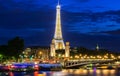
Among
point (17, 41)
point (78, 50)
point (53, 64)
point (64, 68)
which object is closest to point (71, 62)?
point (64, 68)

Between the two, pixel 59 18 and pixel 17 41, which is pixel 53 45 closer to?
pixel 59 18

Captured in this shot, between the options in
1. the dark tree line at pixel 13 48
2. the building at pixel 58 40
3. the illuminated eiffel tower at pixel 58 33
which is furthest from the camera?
the building at pixel 58 40

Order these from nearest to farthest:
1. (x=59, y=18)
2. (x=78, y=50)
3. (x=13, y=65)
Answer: (x=13, y=65) → (x=59, y=18) → (x=78, y=50)

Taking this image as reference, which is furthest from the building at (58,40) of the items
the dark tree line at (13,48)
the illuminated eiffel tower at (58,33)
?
the dark tree line at (13,48)

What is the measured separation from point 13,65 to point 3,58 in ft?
35.9

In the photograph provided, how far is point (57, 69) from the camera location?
346 ft

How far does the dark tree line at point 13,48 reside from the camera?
98588mm

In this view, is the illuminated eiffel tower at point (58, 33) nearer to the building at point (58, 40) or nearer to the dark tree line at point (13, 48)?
the building at point (58, 40)

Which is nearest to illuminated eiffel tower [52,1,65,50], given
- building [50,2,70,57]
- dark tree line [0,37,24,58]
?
building [50,2,70,57]

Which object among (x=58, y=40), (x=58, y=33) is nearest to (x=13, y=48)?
(x=58, y=33)

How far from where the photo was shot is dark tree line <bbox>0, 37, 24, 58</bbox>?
98.6m

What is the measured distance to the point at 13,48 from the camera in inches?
3962

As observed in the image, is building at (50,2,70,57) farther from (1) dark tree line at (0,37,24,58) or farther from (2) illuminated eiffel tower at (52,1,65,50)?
(1) dark tree line at (0,37,24,58)

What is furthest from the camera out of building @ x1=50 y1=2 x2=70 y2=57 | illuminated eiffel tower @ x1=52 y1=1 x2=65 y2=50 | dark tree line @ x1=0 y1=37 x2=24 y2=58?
building @ x1=50 y1=2 x2=70 y2=57
